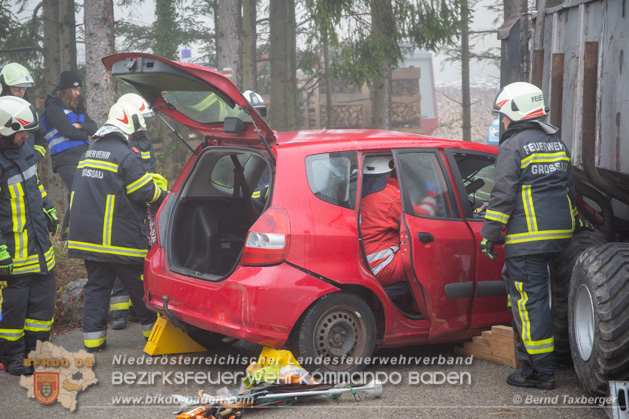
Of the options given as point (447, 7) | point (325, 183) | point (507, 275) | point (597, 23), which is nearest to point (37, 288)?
point (325, 183)

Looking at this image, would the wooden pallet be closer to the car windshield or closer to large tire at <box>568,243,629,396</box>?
large tire at <box>568,243,629,396</box>

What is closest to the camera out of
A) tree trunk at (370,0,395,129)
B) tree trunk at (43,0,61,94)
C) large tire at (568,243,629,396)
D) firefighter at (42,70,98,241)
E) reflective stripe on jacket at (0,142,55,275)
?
large tire at (568,243,629,396)

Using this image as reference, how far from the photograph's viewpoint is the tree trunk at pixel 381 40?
44.5 ft

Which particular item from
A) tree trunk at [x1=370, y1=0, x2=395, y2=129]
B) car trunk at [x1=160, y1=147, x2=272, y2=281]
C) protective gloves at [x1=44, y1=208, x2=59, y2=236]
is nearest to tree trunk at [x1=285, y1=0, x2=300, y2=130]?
tree trunk at [x1=370, y1=0, x2=395, y2=129]

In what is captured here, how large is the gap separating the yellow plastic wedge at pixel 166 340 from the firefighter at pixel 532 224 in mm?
2526

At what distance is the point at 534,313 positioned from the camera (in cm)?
462

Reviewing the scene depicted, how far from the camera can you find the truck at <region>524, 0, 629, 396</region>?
3.97 meters

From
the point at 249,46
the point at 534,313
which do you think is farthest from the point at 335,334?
the point at 249,46

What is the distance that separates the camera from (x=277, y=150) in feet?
15.5

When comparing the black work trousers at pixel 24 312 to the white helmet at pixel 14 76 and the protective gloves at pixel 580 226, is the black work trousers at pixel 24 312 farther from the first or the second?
the protective gloves at pixel 580 226

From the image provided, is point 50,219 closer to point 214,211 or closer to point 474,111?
point 214,211

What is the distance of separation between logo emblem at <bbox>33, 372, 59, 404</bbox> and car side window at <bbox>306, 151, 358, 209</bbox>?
7.45 ft

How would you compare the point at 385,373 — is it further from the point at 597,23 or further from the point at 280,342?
the point at 597,23

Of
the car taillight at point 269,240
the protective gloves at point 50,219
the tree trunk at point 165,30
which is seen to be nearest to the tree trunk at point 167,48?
the tree trunk at point 165,30
